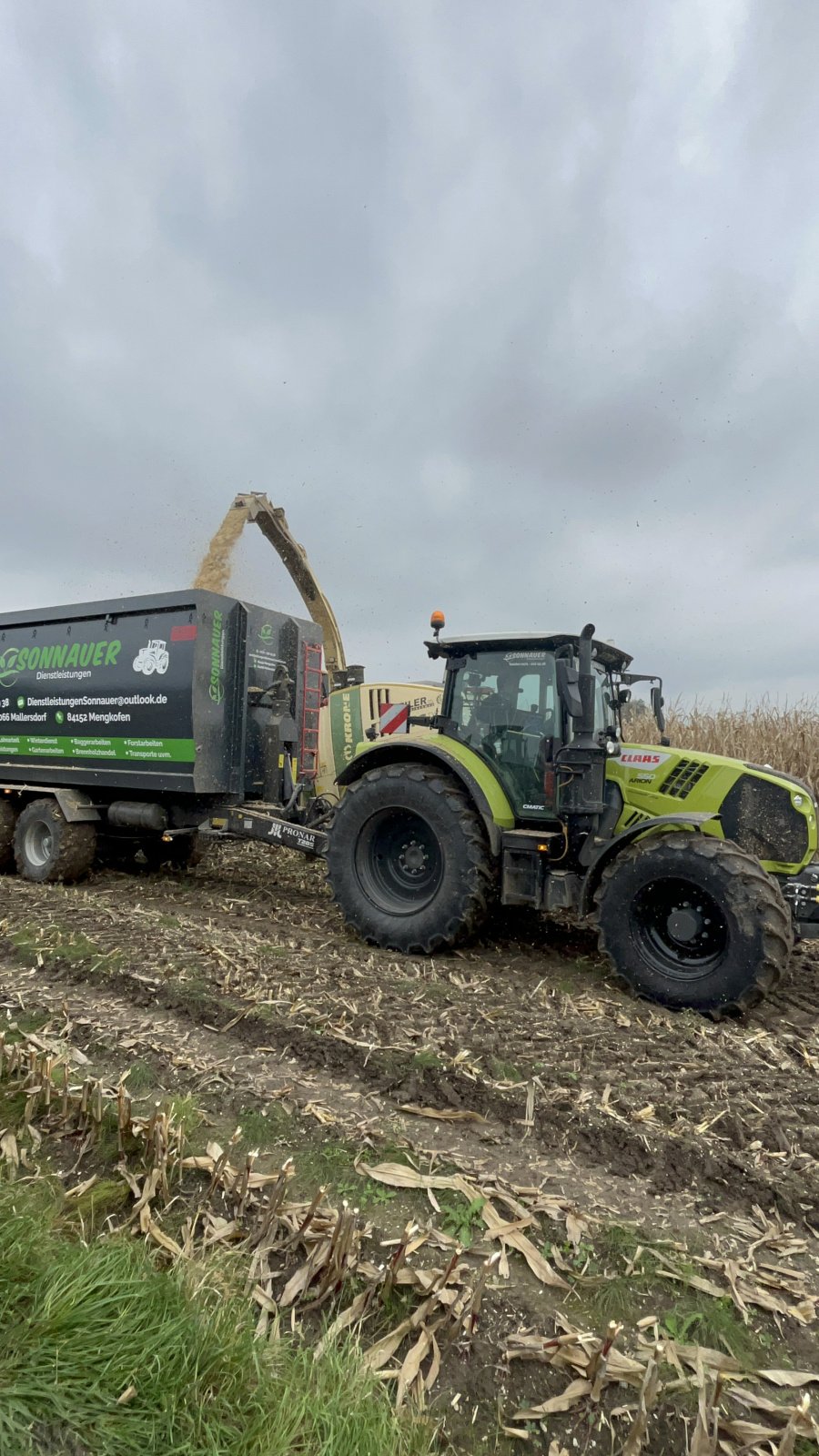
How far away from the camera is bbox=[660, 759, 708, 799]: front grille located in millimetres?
5508

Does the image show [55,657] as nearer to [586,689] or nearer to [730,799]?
[586,689]

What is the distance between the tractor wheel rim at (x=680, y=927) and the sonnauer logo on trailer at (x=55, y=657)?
5621mm

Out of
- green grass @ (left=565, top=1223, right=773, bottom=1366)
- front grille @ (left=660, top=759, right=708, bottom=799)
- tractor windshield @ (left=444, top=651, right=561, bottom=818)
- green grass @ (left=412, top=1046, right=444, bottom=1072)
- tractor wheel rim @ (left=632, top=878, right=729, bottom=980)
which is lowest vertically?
green grass @ (left=565, top=1223, right=773, bottom=1366)

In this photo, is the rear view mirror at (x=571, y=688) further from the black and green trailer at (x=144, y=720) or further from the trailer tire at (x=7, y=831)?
the trailer tire at (x=7, y=831)

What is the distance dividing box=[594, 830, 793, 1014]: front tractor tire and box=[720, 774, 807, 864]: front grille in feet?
1.99

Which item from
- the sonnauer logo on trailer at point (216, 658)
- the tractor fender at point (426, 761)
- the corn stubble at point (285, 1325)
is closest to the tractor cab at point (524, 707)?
the tractor fender at point (426, 761)

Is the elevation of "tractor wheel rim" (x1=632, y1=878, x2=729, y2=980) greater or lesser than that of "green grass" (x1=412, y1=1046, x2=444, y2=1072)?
greater

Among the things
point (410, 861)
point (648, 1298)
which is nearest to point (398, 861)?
point (410, 861)

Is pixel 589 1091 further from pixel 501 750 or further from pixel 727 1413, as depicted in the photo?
pixel 501 750

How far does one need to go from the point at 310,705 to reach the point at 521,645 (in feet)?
11.3

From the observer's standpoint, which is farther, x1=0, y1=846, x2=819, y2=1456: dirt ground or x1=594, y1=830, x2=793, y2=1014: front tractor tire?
x1=594, y1=830, x2=793, y2=1014: front tractor tire

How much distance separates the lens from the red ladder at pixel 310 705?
8711 mm

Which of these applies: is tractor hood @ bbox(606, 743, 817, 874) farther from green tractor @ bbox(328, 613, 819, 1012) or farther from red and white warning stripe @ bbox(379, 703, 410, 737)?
red and white warning stripe @ bbox(379, 703, 410, 737)

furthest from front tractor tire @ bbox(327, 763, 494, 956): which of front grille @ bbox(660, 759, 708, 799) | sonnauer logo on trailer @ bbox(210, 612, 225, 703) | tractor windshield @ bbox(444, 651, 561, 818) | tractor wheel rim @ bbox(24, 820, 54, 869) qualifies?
tractor wheel rim @ bbox(24, 820, 54, 869)
